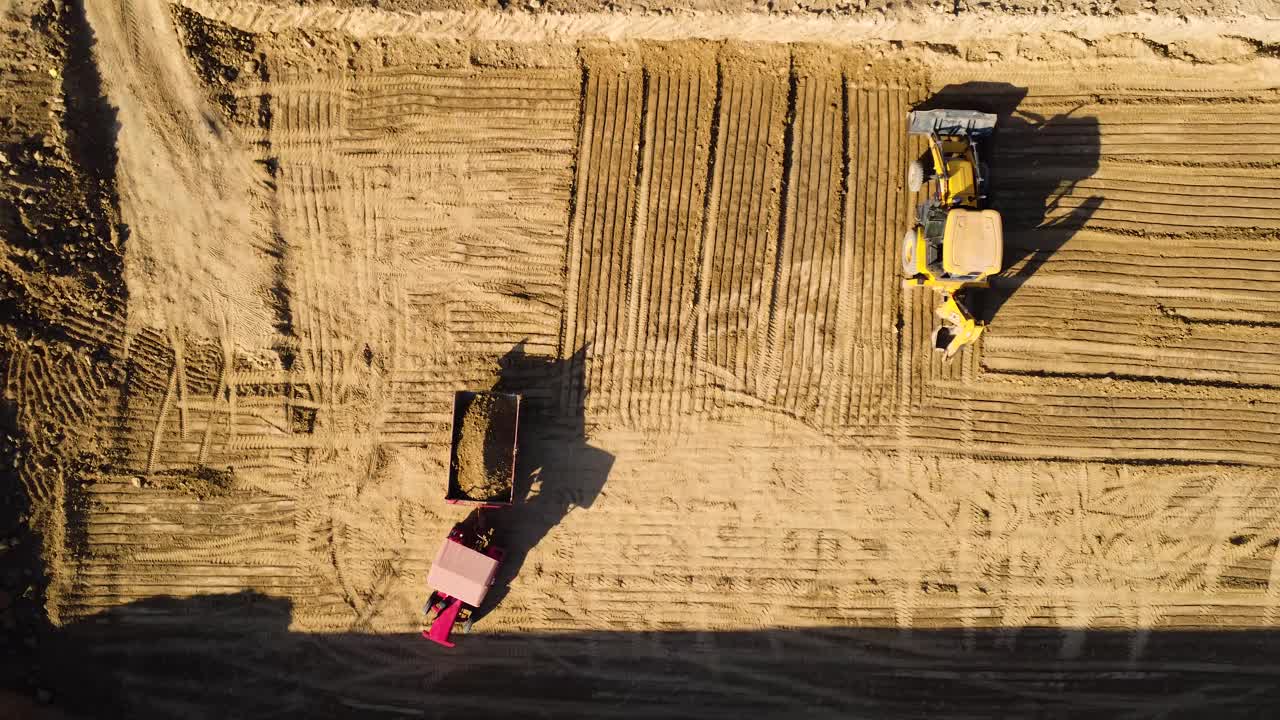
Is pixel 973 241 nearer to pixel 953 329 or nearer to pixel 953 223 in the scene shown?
pixel 953 223

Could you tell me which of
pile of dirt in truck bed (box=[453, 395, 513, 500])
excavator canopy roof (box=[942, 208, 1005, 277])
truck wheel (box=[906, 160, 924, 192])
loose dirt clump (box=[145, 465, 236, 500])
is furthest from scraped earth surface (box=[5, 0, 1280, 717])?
excavator canopy roof (box=[942, 208, 1005, 277])

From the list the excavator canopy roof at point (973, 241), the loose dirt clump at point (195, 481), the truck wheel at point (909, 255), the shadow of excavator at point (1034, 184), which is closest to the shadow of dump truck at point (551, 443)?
the loose dirt clump at point (195, 481)

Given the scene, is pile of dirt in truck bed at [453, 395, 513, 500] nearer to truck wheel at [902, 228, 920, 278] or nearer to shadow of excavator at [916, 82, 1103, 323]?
truck wheel at [902, 228, 920, 278]

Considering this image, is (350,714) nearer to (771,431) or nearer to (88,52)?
(771,431)

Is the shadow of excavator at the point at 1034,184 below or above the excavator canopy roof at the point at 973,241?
above

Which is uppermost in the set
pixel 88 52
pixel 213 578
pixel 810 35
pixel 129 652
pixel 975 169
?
pixel 810 35

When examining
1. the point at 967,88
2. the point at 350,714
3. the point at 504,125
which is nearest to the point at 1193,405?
the point at 967,88

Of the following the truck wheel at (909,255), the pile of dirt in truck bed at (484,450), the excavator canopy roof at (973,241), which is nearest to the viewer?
the excavator canopy roof at (973,241)

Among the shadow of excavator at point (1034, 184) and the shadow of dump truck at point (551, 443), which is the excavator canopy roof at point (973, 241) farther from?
the shadow of dump truck at point (551, 443)
